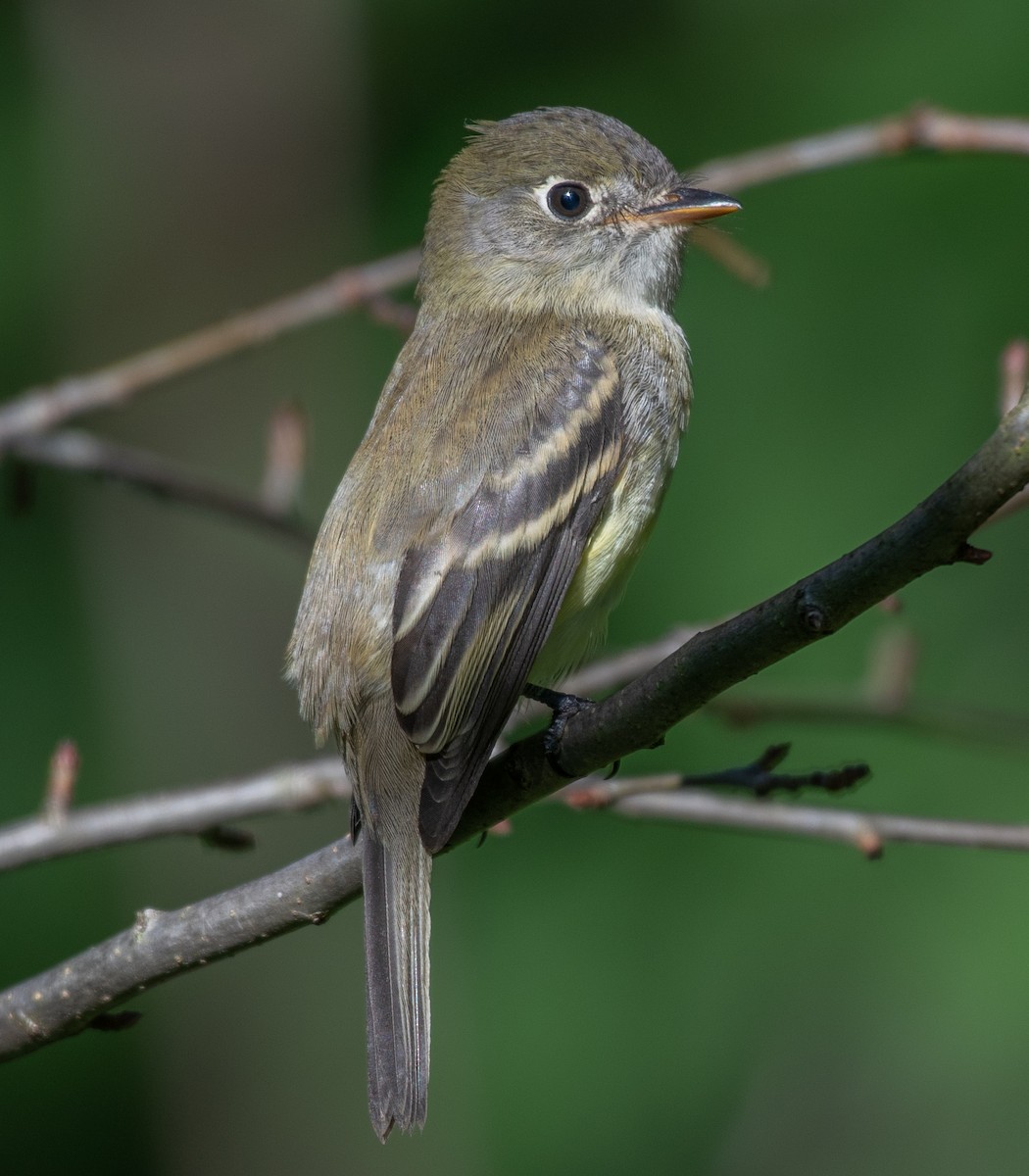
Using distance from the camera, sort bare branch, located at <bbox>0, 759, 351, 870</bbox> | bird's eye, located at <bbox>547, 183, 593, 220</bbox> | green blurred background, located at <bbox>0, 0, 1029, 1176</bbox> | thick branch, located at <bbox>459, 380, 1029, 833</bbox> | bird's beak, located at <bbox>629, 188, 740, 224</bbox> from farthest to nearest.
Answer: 1. green blurred background, located at <bbox>0, 0, 1029, 1176</bbox>
2. bird's eye, located at <bbox>547, 183, 593, 220</bbox>
3. bird's beak, located at <bbox>629, 188, 740, 224</bbox>
4. bare branch, located at <bbox>0, 759, 351, 870</bbox>
5. thick branch, located at <bbox>459, 380, 1029, 833</bbox>

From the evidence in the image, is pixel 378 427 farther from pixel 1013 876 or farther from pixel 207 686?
pixel 207 686

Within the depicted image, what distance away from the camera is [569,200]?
4234 millimetres

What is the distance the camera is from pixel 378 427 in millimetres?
3729

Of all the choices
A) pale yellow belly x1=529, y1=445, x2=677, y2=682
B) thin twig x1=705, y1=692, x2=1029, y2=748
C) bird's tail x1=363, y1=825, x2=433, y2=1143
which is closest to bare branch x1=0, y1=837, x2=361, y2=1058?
bird's tail x1=363, y1=825, x2=433, y2=1143

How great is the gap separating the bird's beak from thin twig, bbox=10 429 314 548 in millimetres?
1179

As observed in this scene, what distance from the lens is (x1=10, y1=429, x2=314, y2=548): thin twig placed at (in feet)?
13.2

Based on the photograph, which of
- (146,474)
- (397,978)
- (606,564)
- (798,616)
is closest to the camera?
(798,616)

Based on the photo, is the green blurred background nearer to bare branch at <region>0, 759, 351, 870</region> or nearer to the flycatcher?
the flycatcher

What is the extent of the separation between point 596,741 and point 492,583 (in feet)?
2.25

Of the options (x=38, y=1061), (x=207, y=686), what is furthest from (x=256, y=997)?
(x=207, y=686)

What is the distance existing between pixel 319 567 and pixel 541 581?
20.5 inches

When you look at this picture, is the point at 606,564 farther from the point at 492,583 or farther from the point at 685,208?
the point at 685,208

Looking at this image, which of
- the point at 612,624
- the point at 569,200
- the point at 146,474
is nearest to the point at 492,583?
the point at 146,474

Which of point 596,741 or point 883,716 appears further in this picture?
point 883,716
